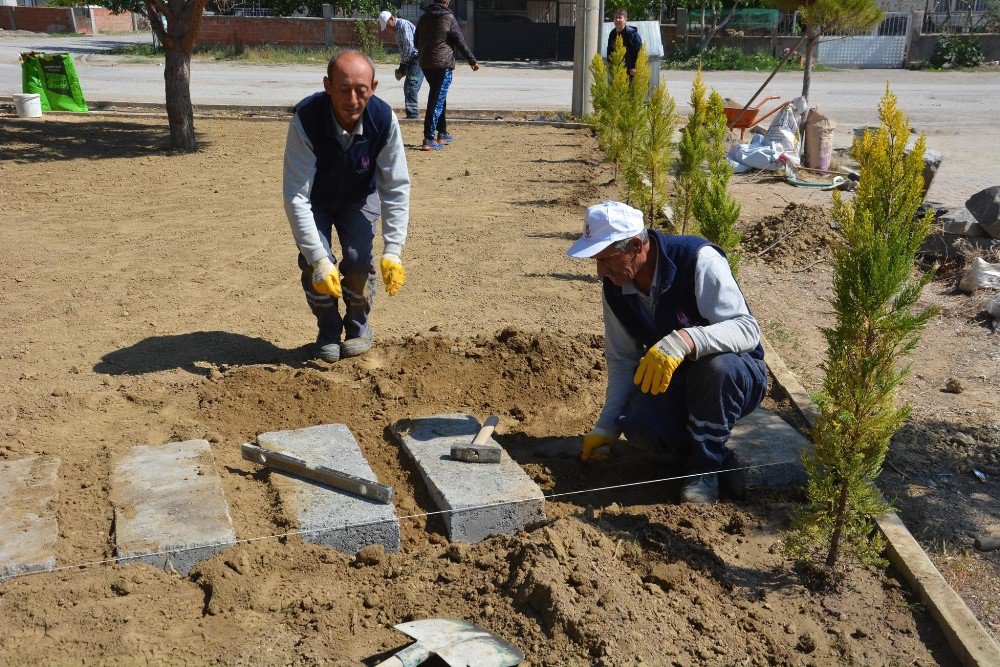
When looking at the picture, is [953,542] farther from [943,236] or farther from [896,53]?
[896,53]

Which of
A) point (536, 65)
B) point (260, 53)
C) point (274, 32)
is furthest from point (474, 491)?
point (274, 32)

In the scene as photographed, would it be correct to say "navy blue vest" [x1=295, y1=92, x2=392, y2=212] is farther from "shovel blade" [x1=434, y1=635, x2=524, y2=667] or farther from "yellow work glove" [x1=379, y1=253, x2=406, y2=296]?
"shovel blade" [x1=434, y1=635, x2=524, y2=667]

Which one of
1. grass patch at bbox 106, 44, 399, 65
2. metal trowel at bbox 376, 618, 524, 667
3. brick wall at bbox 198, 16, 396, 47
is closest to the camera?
metal trowel at bbox 376, 618, 524, 667

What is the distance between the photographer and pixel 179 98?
11383 millimetres

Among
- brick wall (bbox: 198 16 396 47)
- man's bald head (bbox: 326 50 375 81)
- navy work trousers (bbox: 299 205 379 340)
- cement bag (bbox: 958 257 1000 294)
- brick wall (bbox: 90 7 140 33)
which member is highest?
brick wall (bbox: 90 7 140 33)

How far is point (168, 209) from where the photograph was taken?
864 centimetres

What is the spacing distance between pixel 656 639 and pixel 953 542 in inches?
57.3

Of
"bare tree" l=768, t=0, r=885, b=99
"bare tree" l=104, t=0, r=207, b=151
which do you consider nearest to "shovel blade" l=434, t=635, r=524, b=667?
"bare tree" l=104, t=0, r=207, b=151

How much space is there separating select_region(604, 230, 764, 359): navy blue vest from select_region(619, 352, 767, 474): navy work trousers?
0.17 metres

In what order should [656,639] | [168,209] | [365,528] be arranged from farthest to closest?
[168,209] → [365,528] → [656,639]

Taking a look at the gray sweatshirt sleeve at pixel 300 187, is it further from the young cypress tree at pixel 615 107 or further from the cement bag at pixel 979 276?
the young cypress tree at pixel 615 107

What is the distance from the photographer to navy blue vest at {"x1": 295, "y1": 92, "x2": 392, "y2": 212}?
15.5 ft

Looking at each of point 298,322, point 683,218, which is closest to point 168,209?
point 298,322

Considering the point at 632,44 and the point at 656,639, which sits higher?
the point at 632,44
